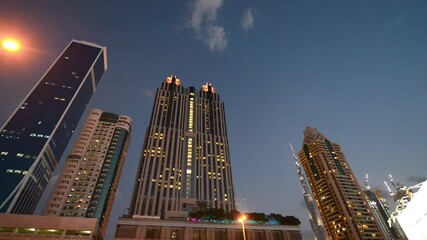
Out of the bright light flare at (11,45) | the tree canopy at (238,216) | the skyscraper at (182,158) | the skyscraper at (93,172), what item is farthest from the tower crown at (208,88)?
the bright light flare at (11,45)

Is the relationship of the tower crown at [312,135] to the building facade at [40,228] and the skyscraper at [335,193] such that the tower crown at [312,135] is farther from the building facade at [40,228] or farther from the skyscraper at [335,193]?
the building facade at [40,228]

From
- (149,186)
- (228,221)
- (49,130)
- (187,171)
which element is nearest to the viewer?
(228,221)

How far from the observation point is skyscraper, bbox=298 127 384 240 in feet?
438

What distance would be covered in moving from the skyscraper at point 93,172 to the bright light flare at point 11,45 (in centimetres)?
13688

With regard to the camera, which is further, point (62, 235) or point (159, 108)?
point (159, 108)

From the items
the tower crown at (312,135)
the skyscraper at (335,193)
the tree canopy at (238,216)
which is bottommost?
the tree canopy at (238,216)

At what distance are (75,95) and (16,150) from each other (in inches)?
2444

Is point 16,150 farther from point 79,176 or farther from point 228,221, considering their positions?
point 228,221

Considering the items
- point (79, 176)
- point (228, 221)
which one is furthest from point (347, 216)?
point (79, 176)

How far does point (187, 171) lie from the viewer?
5044 inches

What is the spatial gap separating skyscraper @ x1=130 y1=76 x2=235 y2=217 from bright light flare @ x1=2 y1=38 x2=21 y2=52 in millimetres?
97431

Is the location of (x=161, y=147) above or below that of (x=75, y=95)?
below

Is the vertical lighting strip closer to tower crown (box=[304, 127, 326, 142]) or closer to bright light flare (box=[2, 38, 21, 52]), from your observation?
tower crown (box=[304, 127, 326, 142])

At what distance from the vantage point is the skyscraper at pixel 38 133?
404ft
